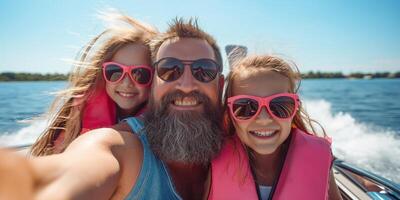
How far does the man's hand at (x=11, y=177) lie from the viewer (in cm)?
65

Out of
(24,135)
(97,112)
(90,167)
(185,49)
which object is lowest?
(24,135)

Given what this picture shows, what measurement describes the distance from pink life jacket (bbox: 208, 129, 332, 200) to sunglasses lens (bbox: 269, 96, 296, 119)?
0.35 m

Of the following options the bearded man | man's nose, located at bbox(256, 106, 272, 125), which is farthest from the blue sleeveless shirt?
man's nose, located at bbox(256, 106, 272, 125)

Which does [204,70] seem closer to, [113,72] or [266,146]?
[266,146]

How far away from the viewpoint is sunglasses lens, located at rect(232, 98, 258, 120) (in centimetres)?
206

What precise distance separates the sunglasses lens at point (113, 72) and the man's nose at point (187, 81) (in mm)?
815

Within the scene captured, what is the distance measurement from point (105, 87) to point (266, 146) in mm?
1612

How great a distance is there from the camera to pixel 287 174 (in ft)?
7.27

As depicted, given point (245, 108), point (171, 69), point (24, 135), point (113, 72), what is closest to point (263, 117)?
point (245, 108)

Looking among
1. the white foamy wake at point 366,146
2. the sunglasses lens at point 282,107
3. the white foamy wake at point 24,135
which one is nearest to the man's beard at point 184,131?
the sunglasses lens at point 282,107

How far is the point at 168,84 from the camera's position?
219 centimetres

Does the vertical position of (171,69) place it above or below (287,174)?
above

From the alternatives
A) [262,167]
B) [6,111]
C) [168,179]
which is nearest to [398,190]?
[262,167]

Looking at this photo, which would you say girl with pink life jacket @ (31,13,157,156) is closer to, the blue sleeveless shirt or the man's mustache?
the man's mustache
